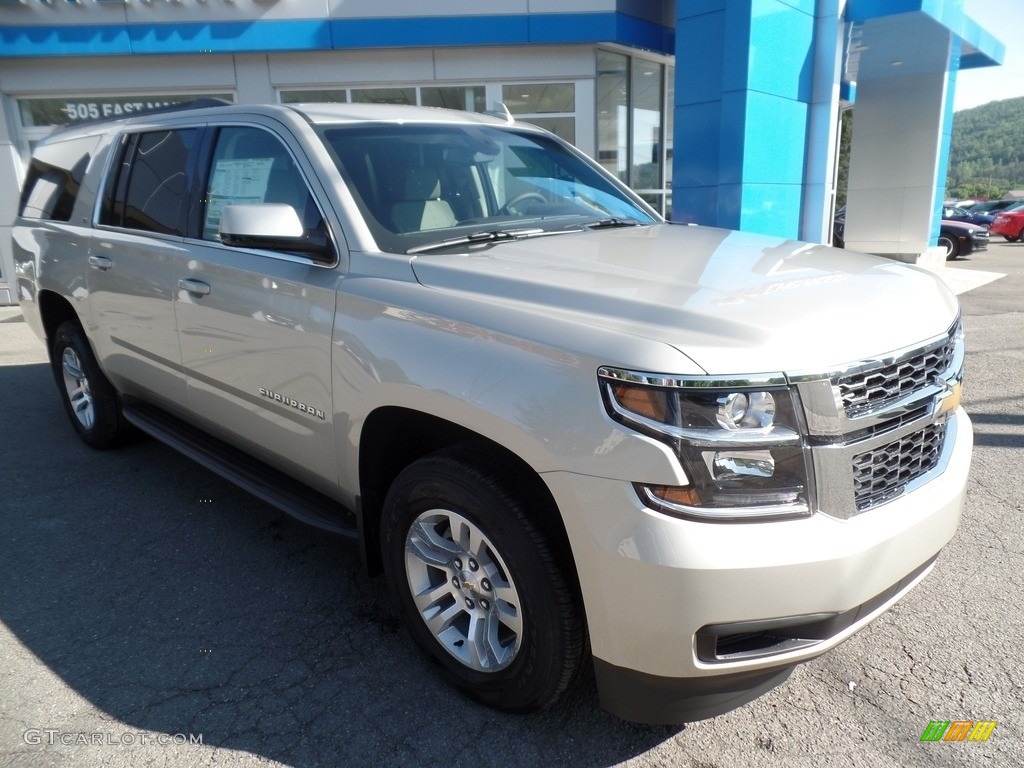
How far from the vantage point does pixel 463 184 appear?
3188 millimetres

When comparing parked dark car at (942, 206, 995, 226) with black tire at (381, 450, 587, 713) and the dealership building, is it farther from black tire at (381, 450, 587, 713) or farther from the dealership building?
black tire at (381, 450, 587, 713)

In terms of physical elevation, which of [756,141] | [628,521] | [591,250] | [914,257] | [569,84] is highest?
[569,84]

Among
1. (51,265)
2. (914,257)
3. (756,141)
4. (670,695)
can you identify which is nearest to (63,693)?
(670,695)

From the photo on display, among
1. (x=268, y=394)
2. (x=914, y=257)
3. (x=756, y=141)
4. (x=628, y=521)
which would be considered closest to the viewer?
(x=628, y=521)

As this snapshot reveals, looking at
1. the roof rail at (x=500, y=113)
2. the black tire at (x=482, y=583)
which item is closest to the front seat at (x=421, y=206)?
the black tire at (x=482, y=583)

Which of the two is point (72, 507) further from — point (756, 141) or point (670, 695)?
point (756, 141)

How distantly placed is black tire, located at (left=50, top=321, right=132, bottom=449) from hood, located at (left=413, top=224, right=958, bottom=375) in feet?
10.1

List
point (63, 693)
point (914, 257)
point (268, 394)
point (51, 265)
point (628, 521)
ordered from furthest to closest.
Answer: point (914, 257) < point (51, 265) < point (268, 394) < point (63, 693) < point (628, 521)

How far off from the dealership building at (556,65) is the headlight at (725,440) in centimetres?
818

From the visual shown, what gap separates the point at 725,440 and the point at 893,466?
1.98 ft

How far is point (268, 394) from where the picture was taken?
118 inches

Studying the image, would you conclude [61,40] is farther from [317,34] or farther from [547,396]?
[547,396]

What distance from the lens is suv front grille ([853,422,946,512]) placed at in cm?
194

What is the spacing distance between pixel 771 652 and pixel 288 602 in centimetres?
201
